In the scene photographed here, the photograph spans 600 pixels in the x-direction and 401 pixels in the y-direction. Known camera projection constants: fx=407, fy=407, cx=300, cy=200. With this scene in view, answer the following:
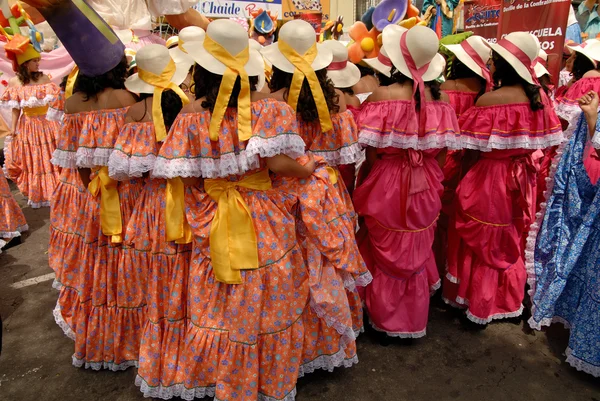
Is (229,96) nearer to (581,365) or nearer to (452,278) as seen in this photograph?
(452,278)

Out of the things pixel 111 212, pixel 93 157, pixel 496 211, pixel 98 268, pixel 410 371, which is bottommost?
pixel 410 371

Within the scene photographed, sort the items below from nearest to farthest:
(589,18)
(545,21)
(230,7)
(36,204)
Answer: (545,21), (36,204), (230,7), (589,18)

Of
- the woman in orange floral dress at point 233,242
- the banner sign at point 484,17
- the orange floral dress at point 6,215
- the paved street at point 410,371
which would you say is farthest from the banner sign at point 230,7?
the paved street at point 410,371

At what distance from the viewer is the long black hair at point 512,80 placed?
2.83m

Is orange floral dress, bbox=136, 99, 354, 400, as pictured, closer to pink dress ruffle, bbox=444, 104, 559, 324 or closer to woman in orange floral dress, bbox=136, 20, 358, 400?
woman in orange floral dress, bbox=136, 20, 358, 400

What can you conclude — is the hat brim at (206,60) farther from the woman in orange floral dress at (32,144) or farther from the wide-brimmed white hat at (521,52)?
the woman in orange floral dress at (32,144)

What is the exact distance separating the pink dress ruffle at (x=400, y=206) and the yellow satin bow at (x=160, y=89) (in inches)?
47.9

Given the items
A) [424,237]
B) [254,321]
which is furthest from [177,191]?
[424,237]

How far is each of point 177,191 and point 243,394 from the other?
1181mm

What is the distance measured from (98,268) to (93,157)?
73cm

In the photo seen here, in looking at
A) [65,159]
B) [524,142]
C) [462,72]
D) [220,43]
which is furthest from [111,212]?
[462,72]

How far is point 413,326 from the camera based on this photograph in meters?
2.98

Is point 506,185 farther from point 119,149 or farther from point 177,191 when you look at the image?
point 119,149

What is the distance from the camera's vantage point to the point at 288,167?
2.12 meters
